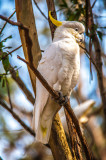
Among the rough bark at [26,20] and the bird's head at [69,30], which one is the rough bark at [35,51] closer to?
the rough bark at [26,20]

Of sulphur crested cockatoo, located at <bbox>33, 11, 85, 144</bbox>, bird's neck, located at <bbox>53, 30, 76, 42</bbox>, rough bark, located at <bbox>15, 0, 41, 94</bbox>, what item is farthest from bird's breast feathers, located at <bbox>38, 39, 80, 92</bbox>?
rough bark, located at <bbox>15, 0, 41, 94</bbox>

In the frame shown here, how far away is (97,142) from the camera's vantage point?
5.89m

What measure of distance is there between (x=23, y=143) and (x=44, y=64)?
3.73 meters

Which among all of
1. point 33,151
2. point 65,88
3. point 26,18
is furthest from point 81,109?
point 26,18

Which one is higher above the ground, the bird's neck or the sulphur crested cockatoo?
the bird's neck

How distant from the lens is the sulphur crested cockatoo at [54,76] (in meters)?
2.01

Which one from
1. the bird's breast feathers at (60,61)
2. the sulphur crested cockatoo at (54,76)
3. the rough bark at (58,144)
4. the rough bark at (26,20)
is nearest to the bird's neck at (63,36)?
the sulphur crested cockatoo at (54,76)

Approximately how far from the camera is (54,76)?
2.01m

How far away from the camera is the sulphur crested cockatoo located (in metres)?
2.01

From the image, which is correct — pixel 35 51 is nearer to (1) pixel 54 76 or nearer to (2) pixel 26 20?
(2) pixel 26 20

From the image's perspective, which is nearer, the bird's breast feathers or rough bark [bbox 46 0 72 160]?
the bird's breast feathers

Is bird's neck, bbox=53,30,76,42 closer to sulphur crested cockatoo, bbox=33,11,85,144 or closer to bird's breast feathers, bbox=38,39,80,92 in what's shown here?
sulphur crested cockatoo, bbox=33,11,85,144

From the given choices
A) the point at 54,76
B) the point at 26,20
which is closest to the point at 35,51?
the point at 26,20

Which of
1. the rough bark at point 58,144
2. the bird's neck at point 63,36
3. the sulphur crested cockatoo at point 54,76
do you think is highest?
the bird's neck at point 63,36
